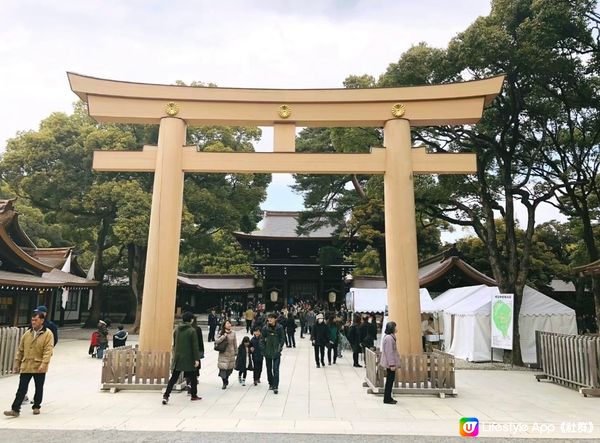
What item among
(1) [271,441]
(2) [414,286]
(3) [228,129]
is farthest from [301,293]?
(1) [271,441]

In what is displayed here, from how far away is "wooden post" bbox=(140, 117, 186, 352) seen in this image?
30.9ft

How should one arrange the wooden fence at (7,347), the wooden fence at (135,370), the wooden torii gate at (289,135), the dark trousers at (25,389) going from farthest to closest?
the wooden fence at (7,347), the wooden torii gate at (289,135), the wooden fence at (135,370), the dark trousers at (25,389)

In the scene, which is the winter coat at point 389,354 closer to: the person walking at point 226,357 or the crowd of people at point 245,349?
the crowd of people at point 245,349

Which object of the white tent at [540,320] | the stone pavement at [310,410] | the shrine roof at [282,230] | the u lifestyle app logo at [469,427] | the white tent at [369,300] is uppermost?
the shrine roof at [282,230]

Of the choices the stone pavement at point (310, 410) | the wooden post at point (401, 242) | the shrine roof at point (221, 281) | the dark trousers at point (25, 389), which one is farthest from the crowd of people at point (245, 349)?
the shrine roof at point (221, 281)

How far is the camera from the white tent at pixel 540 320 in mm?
14906

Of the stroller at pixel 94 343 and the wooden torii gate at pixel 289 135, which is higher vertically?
the wooden torii gate at pixel 289 135

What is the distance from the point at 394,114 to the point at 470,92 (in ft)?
5.80

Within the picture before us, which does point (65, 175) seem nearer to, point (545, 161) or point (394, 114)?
point (394, 114)

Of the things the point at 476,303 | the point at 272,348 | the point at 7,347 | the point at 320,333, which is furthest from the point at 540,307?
the point at 7,347

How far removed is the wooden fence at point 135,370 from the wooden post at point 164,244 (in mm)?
347

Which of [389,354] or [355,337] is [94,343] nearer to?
[355,337]

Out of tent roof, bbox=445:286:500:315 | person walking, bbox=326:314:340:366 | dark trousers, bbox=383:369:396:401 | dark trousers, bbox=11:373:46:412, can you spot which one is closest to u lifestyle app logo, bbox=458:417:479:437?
dark trousers, bbox=383:369:396:401

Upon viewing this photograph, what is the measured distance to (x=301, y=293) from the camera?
111 ft
